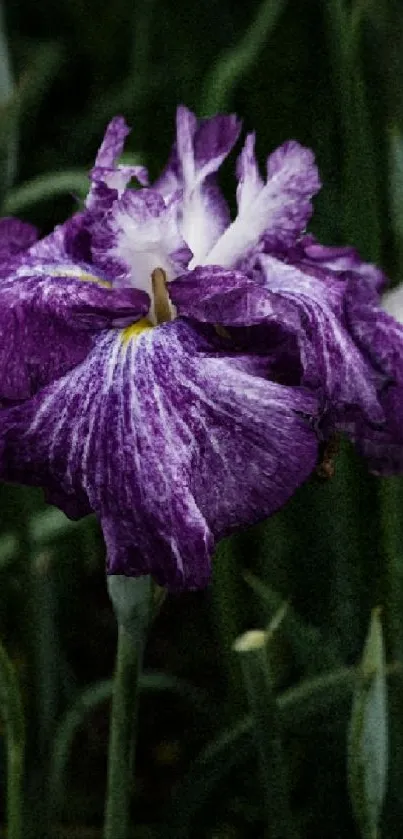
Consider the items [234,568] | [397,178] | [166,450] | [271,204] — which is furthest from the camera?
[234,568]

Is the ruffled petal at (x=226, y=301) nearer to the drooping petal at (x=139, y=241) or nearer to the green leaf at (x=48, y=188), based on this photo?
the drooping petal at (x=139, y=241)

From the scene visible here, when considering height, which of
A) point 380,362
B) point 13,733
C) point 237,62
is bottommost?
point 13,733

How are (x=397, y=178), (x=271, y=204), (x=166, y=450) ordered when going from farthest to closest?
1. (x=397, y=178)
2. (x=271, y=204)
3. (x=166, y=450)

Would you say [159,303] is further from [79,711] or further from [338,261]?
[79,711]

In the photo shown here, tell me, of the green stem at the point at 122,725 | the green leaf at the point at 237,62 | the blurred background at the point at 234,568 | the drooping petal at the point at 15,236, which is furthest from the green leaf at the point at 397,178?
the green stem at the point at 122,725

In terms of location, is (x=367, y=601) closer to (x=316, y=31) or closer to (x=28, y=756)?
(x=28, y=756)

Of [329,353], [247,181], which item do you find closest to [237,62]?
[247,181]

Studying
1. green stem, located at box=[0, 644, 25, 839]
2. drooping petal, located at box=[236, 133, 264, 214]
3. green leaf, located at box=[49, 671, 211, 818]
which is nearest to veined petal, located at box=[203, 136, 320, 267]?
drooping petal, located at box=[236, 133, 264, 214]

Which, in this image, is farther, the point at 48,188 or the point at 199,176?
the point at 48,188
